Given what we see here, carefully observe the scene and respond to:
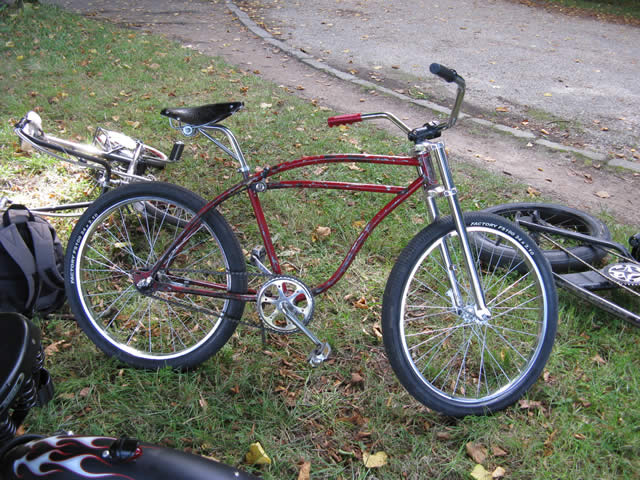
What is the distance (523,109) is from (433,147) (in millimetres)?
4774

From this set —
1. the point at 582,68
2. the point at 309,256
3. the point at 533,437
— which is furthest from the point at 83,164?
the point at 582,68

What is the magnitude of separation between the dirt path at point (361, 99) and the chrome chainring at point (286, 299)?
3.04m

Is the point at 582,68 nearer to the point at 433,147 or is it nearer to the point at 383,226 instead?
the point at 383,226

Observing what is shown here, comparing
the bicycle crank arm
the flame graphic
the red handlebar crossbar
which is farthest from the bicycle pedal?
the flame graphic

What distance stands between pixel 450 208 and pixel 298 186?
29.1 inches

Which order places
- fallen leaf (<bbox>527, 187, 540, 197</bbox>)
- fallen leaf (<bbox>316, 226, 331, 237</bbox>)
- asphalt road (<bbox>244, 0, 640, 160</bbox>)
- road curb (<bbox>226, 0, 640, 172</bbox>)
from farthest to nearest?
asphalt road (<bbox>244, 0, 640, 160</bbox>), road curb (<bbox>226, 0, 640, 172</bbox>), fallen leaf (<bbox>527, 187, 540, 197</bbox>), fallen leaf (<bbox>316, 226, 331, 237</bbox>)

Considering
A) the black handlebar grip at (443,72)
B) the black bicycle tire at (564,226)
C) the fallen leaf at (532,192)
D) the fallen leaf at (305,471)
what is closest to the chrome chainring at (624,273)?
the black bicycle tire at (564,226)

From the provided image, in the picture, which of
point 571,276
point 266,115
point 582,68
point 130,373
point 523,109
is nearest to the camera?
point 130,373

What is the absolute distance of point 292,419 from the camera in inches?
95.8

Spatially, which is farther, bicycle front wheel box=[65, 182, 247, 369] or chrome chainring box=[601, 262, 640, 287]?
chrome chainring box=[601, 262, 640, 287]

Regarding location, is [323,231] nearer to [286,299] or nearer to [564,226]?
[286,299]

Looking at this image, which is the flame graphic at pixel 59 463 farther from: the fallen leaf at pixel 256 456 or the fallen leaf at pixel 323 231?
the fallen leaf at pixel 323 231

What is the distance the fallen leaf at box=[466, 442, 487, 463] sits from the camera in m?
2.24

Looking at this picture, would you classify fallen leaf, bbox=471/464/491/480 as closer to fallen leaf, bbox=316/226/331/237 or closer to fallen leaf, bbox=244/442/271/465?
fallen leaf, bbox=244/442/271/465
